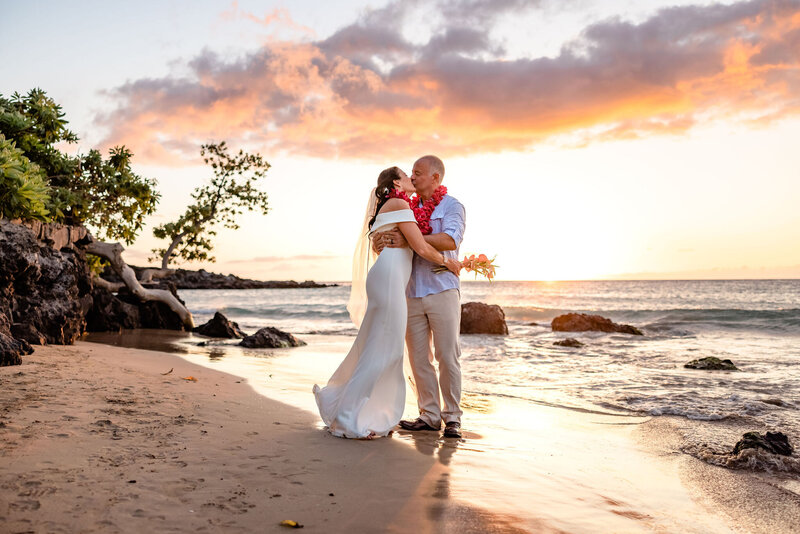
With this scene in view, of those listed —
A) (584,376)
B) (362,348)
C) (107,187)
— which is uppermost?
(107,187)

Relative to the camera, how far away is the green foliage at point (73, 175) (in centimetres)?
1148

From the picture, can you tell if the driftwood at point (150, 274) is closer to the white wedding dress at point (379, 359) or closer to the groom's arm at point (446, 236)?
the white wedding dress at point (379, 359)

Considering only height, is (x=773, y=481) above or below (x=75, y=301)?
below

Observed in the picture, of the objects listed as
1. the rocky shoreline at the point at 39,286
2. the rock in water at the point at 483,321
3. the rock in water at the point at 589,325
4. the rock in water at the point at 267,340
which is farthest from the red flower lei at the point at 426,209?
the rock in water at the point at 589,325

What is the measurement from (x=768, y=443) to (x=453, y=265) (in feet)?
10.8

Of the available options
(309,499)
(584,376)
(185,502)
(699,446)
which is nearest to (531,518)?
(309,499)

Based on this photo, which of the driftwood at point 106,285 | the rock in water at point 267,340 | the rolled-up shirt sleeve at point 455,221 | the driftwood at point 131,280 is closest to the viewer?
the rolled-up shirt sleeve at point 455,221

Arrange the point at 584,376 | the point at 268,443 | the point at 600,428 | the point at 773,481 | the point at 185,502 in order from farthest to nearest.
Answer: the point at 584,376, the point at 600,428, the point at 773,481, the point at 268,443, the point at 185,502

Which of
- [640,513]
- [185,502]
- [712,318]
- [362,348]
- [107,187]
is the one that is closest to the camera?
[185,502]

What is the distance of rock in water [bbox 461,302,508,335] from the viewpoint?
19.2 metres

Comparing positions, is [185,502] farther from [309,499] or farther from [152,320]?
[152,320]

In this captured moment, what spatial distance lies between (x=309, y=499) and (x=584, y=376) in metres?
7.94

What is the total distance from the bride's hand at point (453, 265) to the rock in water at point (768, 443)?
10.0ft

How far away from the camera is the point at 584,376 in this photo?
10.1m
